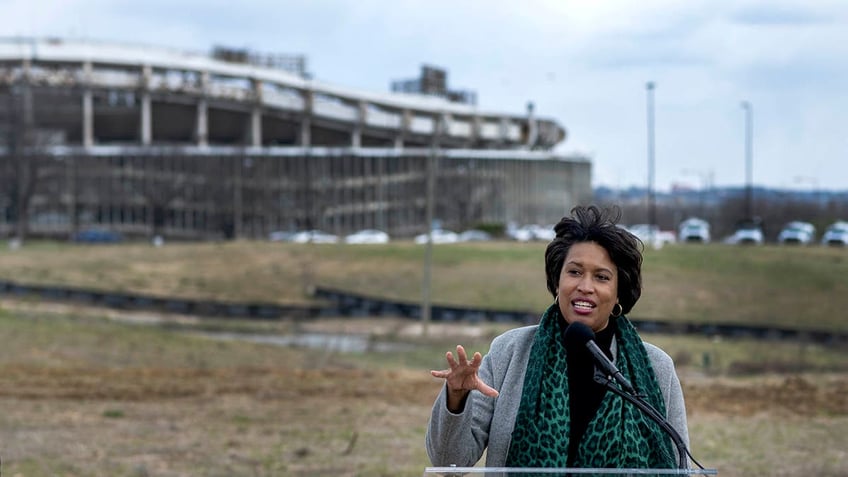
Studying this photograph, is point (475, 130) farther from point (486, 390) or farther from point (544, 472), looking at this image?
point (544, 472)

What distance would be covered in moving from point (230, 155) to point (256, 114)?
41.9 feet

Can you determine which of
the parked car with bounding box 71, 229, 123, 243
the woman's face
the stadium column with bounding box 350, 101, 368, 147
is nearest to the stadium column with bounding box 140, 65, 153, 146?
the parked car with bounding box 71, 229, 123, 243

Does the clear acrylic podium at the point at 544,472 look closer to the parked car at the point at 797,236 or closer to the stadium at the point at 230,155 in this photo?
the parked car at the point at 797,236

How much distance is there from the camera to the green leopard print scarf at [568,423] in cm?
403

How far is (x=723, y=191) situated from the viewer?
107 m

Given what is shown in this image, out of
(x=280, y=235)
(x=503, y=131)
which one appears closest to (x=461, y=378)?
(x=280, y=235)

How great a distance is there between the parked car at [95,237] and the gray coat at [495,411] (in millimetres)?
74277

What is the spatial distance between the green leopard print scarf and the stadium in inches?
2760

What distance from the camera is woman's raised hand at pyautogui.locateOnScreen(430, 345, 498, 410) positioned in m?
3.99

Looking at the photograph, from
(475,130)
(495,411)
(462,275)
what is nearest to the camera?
(495,411)

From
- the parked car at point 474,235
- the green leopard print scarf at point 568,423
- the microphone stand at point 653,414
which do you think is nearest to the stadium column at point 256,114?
the parked car at point 474,235

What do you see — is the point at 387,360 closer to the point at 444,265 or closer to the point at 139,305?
the point at 139,305

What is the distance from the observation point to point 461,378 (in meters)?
4.05

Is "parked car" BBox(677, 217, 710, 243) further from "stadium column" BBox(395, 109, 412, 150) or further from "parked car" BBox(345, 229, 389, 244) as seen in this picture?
"stadium column" BBox(395, 109, 412, 150)
